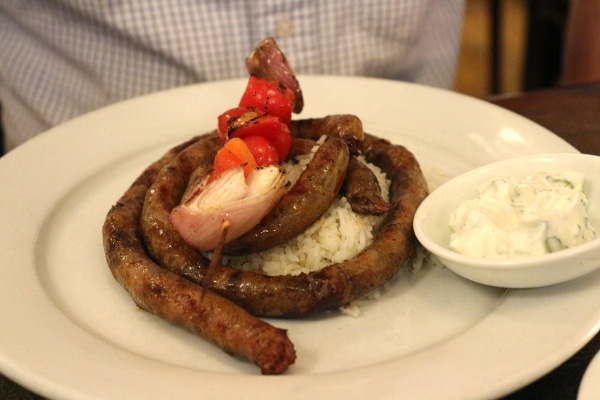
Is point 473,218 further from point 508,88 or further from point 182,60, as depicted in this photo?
point 508,88

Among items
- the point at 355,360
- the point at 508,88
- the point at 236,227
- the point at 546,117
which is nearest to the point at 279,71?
the point at 236,227

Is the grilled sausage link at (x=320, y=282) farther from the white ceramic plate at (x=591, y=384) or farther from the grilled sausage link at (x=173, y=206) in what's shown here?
the white ceramic plate at (x=591, y=384)

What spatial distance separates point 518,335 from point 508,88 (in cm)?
565

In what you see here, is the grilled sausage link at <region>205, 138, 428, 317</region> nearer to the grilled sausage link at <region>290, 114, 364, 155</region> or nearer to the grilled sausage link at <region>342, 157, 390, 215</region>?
the grilled sausage link at <region>342, 157, 390, 215</region>

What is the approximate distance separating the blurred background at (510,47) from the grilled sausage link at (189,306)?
4.88 metres

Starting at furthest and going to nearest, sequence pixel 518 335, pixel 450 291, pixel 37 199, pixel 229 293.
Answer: pixel 37 199, pixel 450 291, pixel 229 293, pixel 518 335

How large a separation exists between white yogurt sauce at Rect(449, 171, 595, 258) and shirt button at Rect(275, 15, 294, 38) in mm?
1722

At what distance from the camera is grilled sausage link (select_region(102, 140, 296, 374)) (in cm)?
144

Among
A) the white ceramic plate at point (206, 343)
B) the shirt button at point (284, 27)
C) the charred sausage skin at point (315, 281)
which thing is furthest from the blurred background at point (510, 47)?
the charred sausage skin at point (315, 281)

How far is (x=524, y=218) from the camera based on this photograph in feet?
5.20

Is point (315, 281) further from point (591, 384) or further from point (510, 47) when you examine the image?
point (510, 47)

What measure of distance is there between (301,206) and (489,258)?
553mm

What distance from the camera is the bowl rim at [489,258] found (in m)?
1.51

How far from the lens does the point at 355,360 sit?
59.9 inches
